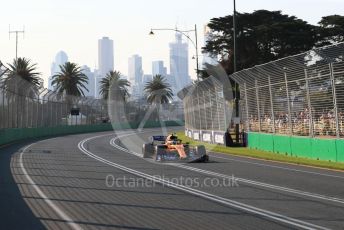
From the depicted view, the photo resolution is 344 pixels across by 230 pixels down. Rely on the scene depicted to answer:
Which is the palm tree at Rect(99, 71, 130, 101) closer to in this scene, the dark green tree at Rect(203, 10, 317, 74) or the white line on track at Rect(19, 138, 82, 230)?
the dark green tree at Rect(203, 10, 317, 74)

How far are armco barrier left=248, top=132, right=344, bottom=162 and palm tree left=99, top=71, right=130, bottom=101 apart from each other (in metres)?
80.9

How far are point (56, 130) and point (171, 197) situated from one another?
48.7 m

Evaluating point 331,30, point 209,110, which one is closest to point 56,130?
point 209,110

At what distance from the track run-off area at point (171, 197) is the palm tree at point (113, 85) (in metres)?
90.6

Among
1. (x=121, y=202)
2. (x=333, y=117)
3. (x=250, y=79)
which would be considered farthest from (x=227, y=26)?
(x=121, y=202)

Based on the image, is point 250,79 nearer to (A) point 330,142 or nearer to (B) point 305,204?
(A) point 330,142

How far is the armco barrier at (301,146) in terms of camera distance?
20.4 meters

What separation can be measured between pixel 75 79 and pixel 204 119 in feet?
164

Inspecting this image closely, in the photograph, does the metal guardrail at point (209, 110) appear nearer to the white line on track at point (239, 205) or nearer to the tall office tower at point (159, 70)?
the white line on track at point (239, 205)

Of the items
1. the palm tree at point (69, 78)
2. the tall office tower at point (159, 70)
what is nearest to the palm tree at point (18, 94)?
the palm tree at point (69, 78)

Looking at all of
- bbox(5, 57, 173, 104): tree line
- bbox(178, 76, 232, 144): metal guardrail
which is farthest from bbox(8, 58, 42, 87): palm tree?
bbox(178, 76, 232, 144): metal guardrail

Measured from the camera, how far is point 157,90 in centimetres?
11481

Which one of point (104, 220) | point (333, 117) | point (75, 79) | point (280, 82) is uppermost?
point (75, 79)

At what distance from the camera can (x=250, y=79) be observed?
29.3 m
